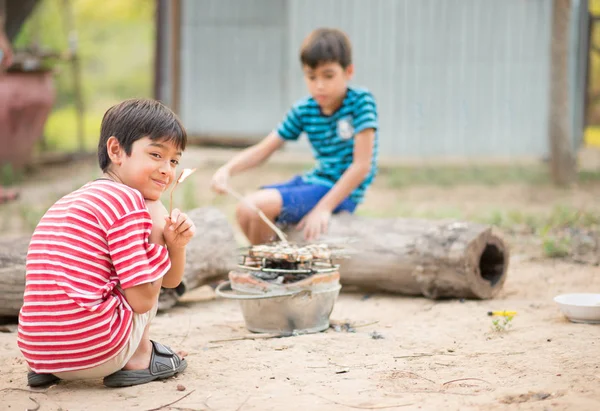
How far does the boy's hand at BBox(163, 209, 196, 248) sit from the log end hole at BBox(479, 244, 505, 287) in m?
2.18

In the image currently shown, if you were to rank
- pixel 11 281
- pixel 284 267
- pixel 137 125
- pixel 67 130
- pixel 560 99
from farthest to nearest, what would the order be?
pixel 67 130 → pixel 560 99 → pixel 11 281 → pixel 284 267 → pixel 137 125

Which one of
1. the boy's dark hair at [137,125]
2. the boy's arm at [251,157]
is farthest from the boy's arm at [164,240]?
the boy's arm at [251,157]

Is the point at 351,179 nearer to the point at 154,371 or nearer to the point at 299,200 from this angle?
the point at 299,200

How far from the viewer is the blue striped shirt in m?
4.86

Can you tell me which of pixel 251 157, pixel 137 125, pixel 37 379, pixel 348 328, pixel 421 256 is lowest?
pixel 348 328

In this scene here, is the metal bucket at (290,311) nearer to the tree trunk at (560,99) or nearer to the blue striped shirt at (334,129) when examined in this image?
the blue striped shirt at (334,129)

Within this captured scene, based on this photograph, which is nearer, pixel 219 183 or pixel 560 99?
pixel 219 183

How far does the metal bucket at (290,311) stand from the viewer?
378 centimetres

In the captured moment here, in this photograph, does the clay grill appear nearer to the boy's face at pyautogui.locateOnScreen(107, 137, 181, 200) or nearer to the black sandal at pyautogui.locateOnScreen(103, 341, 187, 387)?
the black sandal at pyautogui.locateOnScreen(103, 341, 187, 387)

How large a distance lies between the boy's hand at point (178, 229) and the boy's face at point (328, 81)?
2.04 metres

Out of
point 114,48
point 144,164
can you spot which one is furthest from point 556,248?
point 114,48

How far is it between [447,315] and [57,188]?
19.5 feet

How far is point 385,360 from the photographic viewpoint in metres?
3.39

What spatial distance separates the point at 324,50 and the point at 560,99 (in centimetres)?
486
